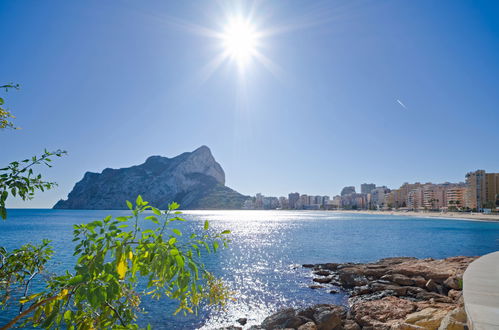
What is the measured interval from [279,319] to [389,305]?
505 cm

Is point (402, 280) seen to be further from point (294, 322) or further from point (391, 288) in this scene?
point (294, 322)

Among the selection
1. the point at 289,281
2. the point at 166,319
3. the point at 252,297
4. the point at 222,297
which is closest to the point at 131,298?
the point at 222,297

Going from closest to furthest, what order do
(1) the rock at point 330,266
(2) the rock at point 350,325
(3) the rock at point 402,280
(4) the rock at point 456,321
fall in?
1. (4) the rock at point 456,321
2. (2) the rock at point 350,325
3. (3) the rock at point 402,280
4. (1) the rock at point 330,266

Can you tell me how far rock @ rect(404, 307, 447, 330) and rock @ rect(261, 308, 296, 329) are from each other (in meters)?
5.65

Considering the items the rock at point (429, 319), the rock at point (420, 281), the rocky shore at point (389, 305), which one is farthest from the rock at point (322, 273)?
the rock at point (429, 319)

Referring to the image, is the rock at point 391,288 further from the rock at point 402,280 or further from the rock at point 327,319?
the rock at point 327,319

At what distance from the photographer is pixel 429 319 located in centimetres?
960

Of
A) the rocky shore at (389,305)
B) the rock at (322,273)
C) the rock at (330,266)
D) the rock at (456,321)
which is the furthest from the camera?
the rock at (330,266)

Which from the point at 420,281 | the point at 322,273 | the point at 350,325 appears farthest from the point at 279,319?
the point at 322,273

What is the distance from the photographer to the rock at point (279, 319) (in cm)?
1380

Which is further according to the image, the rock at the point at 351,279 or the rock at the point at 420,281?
the rock at the point at 351,279

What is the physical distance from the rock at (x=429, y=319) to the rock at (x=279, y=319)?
5.65 meters

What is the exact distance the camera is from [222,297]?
339 centimetres

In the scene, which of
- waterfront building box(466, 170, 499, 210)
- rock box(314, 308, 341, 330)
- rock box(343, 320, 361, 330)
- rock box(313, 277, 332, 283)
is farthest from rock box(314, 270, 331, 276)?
waterfront building box(466, 170, 499, 210)
